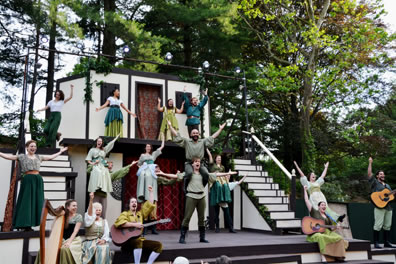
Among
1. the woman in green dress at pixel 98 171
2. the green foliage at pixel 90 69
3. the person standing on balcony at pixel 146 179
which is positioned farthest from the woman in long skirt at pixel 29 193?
the green foliage at pixel 90 69

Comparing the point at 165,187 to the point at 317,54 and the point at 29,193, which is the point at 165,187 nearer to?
the point at 29,193

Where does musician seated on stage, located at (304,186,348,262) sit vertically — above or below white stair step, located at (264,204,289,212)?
below

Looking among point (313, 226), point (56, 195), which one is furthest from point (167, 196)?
point (313, 226)

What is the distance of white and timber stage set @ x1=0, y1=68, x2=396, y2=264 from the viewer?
7.15 metres

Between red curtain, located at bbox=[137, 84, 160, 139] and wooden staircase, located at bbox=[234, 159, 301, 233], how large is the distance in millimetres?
2524

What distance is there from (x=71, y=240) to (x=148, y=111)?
6397mm

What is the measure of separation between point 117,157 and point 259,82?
7.86 meters

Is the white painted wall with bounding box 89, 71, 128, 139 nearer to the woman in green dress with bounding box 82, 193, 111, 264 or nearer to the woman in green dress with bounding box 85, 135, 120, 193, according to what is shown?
the woman in green dress with bounding box 85, 135, 120, 193

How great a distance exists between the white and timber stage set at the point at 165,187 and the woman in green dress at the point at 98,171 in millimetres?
448

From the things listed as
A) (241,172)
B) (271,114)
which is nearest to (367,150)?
(271,114)

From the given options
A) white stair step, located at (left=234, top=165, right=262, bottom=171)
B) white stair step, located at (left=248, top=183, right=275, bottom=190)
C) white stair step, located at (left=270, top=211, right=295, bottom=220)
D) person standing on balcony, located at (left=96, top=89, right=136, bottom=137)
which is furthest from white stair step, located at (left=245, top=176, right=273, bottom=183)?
person standing on balcony, located at (left=96, top=89, right=136, bottom=137)

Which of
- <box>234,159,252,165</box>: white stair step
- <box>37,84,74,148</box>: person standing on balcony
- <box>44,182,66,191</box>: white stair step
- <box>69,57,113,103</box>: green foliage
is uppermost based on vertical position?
<box>69,57,113,103</box>: green foliage

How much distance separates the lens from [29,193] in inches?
239

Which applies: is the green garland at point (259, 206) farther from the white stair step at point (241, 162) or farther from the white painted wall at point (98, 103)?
the white painted wall at point (98, 103)
